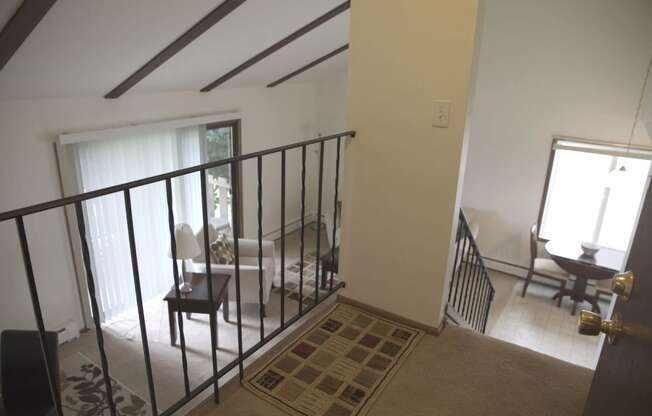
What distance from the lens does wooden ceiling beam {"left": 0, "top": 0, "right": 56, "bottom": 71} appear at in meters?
2.28

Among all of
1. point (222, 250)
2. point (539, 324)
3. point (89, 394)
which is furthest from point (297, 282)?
point (539, 324)

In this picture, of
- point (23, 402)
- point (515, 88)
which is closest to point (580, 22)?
point (515, 88)

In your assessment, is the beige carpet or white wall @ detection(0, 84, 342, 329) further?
white wall @ detection(0, 84, 342, 329)

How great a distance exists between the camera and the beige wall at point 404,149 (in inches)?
68.4

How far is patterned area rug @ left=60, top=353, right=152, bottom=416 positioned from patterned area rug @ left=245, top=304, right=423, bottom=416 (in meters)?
2.12

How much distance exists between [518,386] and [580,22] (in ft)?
15.8

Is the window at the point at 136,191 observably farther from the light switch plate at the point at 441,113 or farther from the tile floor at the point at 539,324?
the tile floor at the point at 539,324

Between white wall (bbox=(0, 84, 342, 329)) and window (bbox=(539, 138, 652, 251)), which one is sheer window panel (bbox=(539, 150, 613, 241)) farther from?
white wall (bbox=(0, 84, 342, 329))

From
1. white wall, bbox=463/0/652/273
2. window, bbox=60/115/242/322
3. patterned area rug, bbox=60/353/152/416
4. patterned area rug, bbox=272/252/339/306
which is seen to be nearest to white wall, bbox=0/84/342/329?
window, bbox=60/115/242/322

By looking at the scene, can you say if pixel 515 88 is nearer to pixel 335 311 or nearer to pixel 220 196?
pixel 220 196

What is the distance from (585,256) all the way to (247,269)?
392cm

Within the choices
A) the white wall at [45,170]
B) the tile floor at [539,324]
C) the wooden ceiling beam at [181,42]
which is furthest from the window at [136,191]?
the tile floor at [539,324]

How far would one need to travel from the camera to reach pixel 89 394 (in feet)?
11.6

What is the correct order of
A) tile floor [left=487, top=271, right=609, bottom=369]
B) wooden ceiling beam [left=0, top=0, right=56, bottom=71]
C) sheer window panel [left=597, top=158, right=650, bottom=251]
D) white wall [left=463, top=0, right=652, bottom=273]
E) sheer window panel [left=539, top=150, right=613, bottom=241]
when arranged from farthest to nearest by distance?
1. sheer window panel [left=539, top=150, right=613, bottom=241]
2. sheer window panel [left=597, top=158, right=650, bottom=251]
3. white wall [left=463, top=0, right=652, bottom=273]
4. tile floor [left=487, top=271, right=609, bottom=369]
5. wooden ceiling beam [left=0, top=0, right=56, bottom=71]
